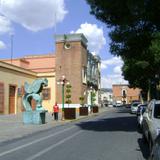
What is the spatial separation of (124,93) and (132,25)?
158375mm

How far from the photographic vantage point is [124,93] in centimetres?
18050

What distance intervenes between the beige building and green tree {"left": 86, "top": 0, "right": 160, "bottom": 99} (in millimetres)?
35543

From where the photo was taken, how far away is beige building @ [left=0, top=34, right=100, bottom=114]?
61625mm

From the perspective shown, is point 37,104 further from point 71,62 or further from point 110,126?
point 71,62

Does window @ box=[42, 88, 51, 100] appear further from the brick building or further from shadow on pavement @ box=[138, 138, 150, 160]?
the brick building

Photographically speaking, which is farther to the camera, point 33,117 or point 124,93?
point 124,93

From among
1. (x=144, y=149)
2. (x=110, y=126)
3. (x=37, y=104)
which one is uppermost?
(x=37, y=104)

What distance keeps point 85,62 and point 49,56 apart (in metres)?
8.50

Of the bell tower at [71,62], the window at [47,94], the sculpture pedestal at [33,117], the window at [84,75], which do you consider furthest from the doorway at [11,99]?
the sculpture pedestal at [33,117]

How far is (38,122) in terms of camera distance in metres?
Result: 34.7

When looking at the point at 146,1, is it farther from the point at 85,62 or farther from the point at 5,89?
the point at 85,62

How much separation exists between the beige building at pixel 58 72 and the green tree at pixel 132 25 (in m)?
35.5

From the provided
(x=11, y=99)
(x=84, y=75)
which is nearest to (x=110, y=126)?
(x=11, y=99)

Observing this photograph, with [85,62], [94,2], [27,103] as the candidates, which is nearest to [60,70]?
[85,62]
